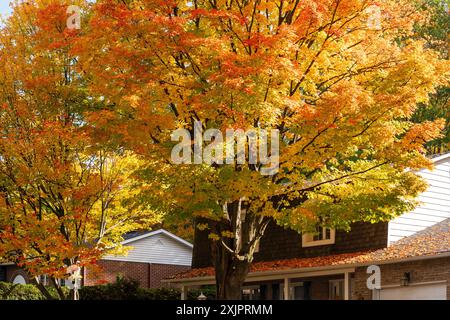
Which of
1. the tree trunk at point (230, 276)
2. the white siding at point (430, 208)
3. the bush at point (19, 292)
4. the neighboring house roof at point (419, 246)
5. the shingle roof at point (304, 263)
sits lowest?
the bush at point (19, 292)

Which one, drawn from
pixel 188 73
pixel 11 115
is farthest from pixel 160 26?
pixel 11 115

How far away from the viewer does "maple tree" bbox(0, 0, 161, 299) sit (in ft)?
97.1

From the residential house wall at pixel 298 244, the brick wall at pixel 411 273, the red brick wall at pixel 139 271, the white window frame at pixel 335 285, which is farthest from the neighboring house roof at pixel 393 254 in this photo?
the red brick wall at pixel 139 271

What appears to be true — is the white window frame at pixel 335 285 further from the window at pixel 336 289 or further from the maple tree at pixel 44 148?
the maple tree at pixel 44 148

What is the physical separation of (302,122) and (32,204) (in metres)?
13.8

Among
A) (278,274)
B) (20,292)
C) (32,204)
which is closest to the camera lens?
(32,204)

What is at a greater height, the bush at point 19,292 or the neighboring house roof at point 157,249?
the neighboring house roof at point 157,249

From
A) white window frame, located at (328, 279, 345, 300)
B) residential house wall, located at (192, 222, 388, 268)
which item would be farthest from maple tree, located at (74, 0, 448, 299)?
white window frame, located at (328, 279, 345, 300)

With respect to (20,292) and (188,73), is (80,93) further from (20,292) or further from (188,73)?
(20,292)

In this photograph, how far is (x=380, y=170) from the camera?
2495 cm

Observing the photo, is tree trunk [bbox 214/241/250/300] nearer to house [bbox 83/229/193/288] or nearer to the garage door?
the garage door

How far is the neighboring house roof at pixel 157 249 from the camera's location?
52.6 m

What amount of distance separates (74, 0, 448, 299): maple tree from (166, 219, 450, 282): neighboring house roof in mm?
4027

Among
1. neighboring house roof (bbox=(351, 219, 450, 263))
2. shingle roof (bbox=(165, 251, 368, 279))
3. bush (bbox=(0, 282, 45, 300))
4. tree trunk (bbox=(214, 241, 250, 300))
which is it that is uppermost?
neighboring house roof (bbox=(351, 219, 450, 263))
